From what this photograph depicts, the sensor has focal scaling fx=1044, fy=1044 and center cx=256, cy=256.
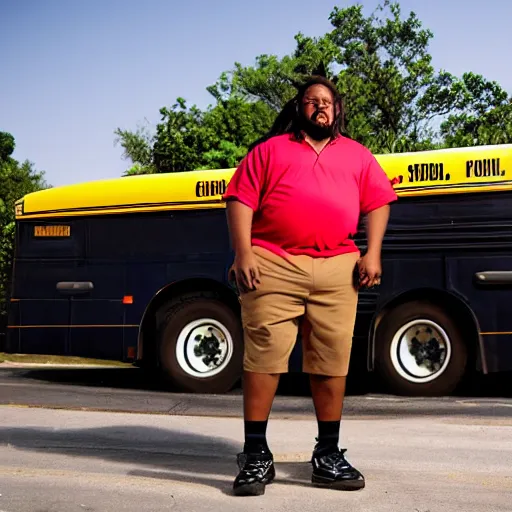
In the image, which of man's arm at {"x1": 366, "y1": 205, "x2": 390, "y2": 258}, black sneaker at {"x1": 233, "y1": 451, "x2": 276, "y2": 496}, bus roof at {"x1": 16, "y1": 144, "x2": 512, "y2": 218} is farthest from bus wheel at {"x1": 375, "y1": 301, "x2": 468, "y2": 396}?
black sneaker at {"x1": 233, "y1": 451, "x2": 276, "y2": 496}

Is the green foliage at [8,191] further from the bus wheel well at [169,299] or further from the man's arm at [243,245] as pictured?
the man's arm at [243,245]

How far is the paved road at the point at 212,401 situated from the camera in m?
8.40

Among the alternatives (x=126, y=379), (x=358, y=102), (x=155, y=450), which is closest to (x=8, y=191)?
(x=358, y=102)

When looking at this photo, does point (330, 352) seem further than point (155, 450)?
No

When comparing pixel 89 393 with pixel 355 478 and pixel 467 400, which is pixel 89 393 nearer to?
pixel 467 400

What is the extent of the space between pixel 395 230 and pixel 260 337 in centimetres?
567

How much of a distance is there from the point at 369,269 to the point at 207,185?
20.3ft

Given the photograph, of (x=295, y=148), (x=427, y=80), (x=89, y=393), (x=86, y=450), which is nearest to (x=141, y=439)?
(x=86, y=450)

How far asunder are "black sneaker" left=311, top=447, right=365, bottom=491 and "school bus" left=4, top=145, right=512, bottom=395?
5.20 metres

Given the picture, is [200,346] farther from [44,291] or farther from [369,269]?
[369,269]

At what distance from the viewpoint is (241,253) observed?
15.0ft

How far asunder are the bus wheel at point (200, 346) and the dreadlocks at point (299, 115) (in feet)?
18.8

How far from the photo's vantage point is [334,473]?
15.2ft

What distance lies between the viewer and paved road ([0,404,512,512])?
14.6 ft
